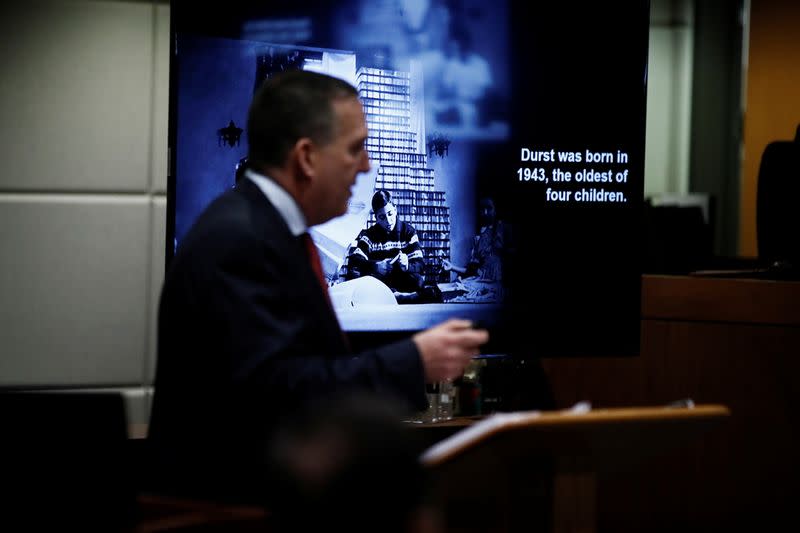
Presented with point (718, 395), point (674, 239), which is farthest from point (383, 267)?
point (674, 239)

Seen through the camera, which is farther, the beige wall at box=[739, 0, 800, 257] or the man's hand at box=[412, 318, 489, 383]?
the beige wall at box=[739, 0, 800, 257]

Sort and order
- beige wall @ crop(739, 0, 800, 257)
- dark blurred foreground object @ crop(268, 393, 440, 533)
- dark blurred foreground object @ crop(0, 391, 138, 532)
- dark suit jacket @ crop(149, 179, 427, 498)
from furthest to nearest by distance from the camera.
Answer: beige wall @ crop(739, 0, 800, 257), dark suit jacket @ crop(149, 179, 427, 498), dark blurred foreground object @ crop(0, 391, 138, 532), dark blurred foreground object @ crop(268, 393, 440, 533)

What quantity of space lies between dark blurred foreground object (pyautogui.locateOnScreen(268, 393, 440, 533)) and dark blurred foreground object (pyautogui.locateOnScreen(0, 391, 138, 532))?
1.91ft

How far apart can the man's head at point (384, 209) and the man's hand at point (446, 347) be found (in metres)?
0.89

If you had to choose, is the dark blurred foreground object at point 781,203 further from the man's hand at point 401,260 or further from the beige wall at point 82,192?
the beige wall at point 82,192

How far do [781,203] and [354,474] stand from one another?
268 centimetres

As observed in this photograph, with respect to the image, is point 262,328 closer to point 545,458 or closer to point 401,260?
point 545,458

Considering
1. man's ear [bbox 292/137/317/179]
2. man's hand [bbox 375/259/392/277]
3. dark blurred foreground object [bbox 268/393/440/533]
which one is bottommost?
dark blurred foreground object [bbox 268/393/440/533]

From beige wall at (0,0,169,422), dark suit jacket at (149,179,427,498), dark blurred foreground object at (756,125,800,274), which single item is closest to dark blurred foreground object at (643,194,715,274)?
dark blurred foreground object at (756,125,800,274)

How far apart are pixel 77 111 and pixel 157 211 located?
1.43 ft

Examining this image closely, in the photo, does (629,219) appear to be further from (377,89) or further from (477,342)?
(477,342)

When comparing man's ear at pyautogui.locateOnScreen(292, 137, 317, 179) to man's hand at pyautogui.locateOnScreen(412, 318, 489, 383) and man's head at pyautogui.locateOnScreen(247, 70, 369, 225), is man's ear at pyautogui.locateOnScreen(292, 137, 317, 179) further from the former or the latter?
man's hand at pyautogui.locateOnScreen(412, 318, 489, 383)

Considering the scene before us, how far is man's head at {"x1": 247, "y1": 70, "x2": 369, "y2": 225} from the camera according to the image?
184 centimetres

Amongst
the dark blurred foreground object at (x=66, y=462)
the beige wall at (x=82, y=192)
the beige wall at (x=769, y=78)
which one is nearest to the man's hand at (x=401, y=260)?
the beige wall at (x=82, y=192)
